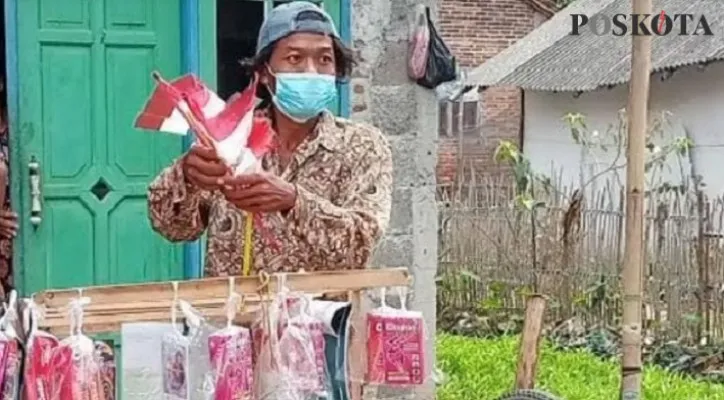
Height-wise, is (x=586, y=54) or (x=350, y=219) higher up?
(x=586, y=54)

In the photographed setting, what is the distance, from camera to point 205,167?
2398mm

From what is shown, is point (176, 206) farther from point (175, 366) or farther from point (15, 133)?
point (15, 133)

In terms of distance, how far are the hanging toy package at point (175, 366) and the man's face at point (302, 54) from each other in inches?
31.8

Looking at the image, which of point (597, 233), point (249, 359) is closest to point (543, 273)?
point (597, 233)

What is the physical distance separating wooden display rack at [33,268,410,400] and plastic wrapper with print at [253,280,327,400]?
1.8 inches

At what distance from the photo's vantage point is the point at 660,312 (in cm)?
838

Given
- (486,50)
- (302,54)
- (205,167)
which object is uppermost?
(486,50)

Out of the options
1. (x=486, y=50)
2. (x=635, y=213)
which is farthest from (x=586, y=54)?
(x=635, y=213)

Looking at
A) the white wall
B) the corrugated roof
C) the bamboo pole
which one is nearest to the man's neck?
the bamboo pole

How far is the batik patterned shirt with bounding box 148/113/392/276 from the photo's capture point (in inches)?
106

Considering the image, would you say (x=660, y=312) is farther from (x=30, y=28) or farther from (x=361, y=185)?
(x=361, y=185)

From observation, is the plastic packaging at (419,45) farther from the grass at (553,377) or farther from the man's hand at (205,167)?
the man's hand at (205,167)

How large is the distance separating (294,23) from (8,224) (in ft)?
7.55

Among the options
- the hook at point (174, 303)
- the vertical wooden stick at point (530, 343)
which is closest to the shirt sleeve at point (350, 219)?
the hook at point (174, 303)
